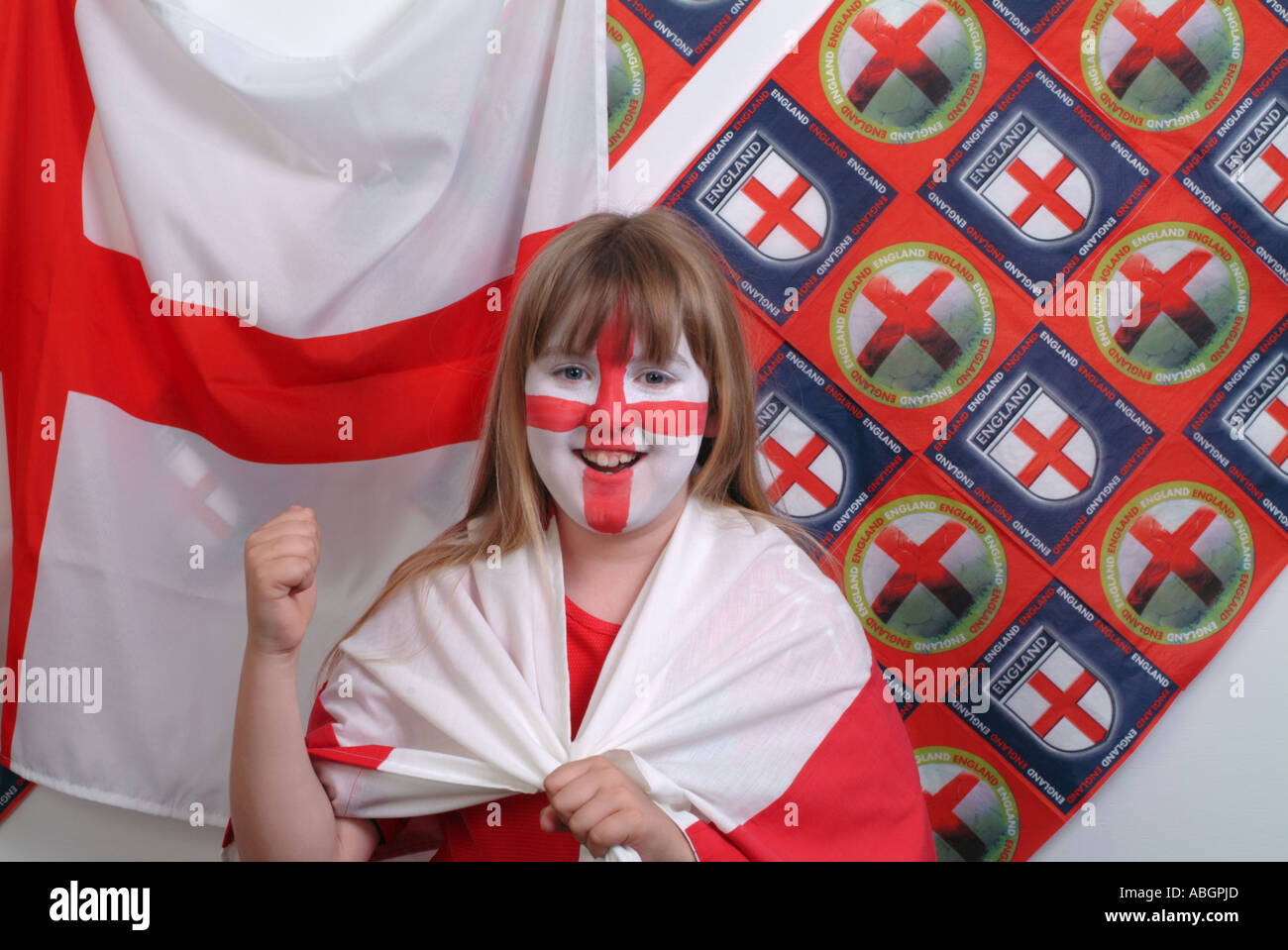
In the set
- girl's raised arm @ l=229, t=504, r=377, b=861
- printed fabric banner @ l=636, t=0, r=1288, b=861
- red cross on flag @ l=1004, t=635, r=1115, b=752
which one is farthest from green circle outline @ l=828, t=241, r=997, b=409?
girl's raised arm @ l=229, t=504, r=377, b=861

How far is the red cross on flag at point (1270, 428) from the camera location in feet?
5.13

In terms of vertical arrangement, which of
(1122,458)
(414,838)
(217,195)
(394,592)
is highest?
(1122,458)

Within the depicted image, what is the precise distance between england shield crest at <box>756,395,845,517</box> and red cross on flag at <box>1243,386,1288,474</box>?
607 mm

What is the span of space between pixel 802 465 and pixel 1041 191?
53 centimetres

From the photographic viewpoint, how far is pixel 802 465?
1.61 meters

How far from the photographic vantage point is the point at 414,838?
4.02ft

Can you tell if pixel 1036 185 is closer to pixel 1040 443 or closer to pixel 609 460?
pixel 1040 443

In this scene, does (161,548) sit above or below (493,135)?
below

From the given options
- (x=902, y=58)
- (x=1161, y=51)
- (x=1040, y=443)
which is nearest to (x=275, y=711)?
(x=1040, y=443)

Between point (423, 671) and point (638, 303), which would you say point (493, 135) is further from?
point (423, 671)

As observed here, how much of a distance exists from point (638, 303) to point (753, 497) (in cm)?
32

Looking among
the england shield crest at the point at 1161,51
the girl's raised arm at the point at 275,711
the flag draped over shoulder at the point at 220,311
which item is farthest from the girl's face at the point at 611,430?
the england shield crest at the point at 1161,51
